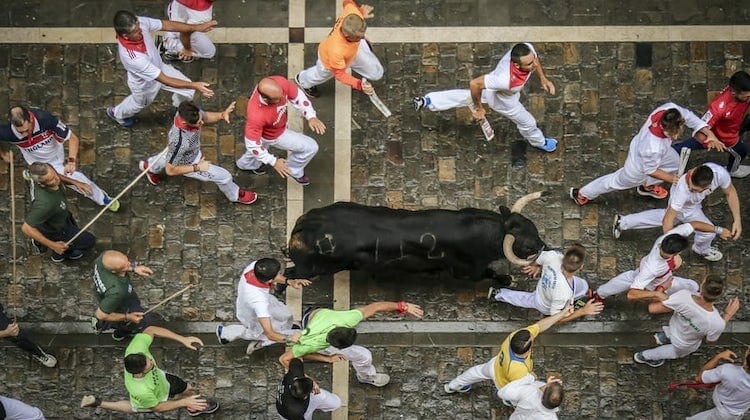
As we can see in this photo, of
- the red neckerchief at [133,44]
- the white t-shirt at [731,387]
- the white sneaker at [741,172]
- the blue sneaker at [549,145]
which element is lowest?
the white t-shirt at [731,387]

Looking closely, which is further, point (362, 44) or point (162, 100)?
point (162, 100)

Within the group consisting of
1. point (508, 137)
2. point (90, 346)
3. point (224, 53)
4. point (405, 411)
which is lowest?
point (405, 411)

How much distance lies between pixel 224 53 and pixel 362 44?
7.30ft

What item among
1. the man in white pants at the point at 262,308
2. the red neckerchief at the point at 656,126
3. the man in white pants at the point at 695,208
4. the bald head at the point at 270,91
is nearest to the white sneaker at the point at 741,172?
the man in white pants at the point at 695,208

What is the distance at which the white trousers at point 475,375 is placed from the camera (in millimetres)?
10125

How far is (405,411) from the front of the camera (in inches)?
441

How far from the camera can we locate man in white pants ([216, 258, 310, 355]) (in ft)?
31.2

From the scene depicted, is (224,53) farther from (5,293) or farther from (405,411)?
(405,411)

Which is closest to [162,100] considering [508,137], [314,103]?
[314,103]

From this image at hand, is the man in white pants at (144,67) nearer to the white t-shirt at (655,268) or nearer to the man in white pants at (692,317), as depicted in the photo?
the white t-shirt at (655,268)

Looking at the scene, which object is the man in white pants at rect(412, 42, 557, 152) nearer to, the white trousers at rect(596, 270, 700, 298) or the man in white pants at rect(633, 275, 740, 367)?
the white trousers at rect(596, 270, 700, 298)

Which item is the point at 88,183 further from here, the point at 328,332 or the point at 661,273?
the point at 661,273

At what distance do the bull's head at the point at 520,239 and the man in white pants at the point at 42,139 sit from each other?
210 inches

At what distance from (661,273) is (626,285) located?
835 mm
